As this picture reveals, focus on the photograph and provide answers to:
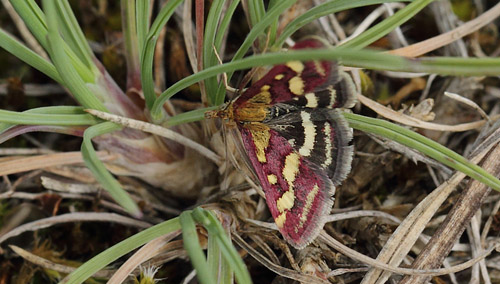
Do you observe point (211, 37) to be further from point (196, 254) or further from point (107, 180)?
point (196, 254)

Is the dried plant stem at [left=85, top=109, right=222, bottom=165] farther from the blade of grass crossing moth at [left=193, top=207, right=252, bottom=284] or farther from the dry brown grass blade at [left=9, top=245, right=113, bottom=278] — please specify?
the dry brown grass blade at [left=9, top=245, right=113, bottom=278]

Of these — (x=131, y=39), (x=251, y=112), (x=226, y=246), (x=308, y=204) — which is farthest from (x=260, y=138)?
(x=131, y=39)

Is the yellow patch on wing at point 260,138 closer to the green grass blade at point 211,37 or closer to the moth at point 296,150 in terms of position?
the moth at point 296,150

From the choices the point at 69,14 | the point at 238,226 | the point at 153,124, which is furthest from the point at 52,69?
the point at 238,226

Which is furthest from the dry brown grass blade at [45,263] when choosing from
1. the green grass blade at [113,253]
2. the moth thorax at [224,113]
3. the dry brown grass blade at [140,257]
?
the moth thorax at [224,113]

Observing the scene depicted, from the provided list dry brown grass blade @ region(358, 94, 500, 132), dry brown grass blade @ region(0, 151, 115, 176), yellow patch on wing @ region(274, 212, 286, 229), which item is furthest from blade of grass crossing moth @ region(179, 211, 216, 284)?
dry brown grass blade @ region(358, 94, 500, 132)

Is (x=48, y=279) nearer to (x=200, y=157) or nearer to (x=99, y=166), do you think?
(x=200, y=157)
